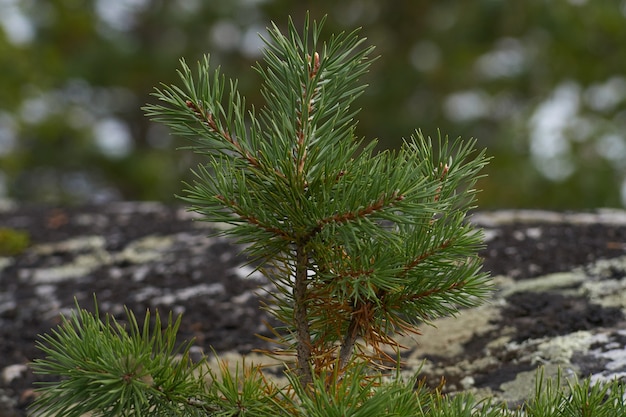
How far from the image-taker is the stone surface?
2.29 metres

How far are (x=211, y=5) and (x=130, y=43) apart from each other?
1.80 m

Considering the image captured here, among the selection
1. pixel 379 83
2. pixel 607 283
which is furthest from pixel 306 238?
pixel 379 83

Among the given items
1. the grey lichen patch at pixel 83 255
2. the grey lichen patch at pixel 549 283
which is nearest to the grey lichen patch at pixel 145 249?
the grey lichen patch at pixel 83 255

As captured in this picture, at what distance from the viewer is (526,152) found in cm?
1153

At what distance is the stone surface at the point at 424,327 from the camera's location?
7.50 feet

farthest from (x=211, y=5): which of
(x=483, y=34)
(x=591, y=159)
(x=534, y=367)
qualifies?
(x=534, y=367)

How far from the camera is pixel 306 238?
1448 millimetres

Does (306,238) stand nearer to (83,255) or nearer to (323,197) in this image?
(323,197)

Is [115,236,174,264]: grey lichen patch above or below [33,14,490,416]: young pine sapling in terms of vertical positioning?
above

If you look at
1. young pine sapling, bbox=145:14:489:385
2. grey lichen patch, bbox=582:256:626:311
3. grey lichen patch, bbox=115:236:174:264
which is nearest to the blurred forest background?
grey lichen patch, bbox=115:236:174:264

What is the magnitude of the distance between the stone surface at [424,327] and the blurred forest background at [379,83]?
502 centimetres

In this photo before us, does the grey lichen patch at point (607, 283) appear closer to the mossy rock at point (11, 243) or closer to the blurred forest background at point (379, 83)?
the mossy rock at point (11, 243)

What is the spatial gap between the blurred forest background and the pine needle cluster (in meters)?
7.65

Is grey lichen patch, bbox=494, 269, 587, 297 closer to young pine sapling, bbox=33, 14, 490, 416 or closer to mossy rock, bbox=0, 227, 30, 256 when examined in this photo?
young pine sapling, bbox=33, 14, 490, 416
